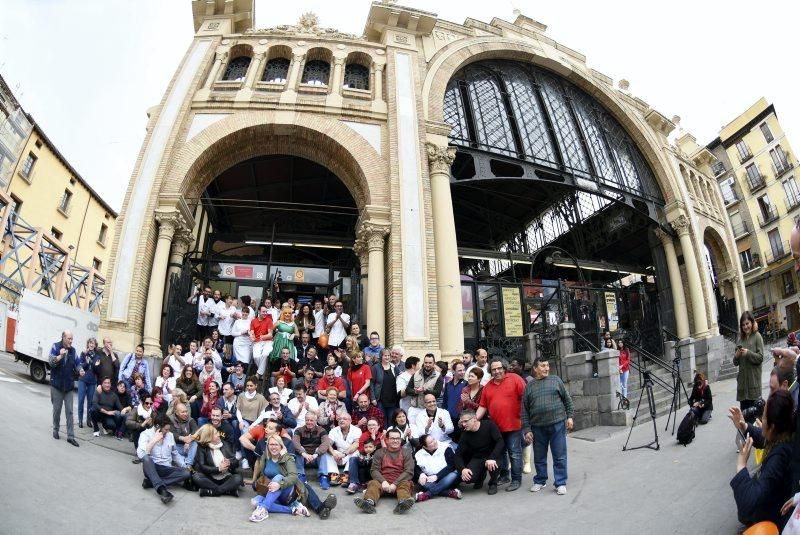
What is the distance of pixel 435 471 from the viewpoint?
6.16 metres

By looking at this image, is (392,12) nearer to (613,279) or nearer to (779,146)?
(613,279)

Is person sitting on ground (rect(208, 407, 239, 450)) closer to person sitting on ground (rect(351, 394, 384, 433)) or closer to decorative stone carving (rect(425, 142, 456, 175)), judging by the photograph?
person sitting on ground (rect(351, 394, 384, 433))

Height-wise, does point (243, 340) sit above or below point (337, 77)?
below

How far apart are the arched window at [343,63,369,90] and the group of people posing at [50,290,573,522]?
357 inches

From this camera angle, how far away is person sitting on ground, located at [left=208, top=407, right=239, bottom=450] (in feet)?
21.9

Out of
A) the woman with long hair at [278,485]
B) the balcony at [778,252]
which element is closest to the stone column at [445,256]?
the woman with long hair at [278,485]

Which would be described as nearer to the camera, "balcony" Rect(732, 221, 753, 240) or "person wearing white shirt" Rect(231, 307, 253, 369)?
"person wearing white shirt" Rect(231, 307, 253, 369)

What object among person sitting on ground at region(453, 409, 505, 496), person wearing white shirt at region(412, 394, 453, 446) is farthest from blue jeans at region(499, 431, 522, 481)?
person wearing white shirt at region(412, 394, 453, 446)

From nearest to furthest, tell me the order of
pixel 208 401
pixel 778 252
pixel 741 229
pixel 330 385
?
pixel 208 401 → pixel 330 385 → pixel 778 252 → pixel 741 229

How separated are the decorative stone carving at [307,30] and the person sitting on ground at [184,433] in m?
12.5

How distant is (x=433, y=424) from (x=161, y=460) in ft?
12.0

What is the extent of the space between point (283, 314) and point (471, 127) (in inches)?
350

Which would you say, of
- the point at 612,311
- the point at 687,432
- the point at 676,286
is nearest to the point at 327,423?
Result: the point at 687,432

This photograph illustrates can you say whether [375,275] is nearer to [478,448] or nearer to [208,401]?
[208,401]
